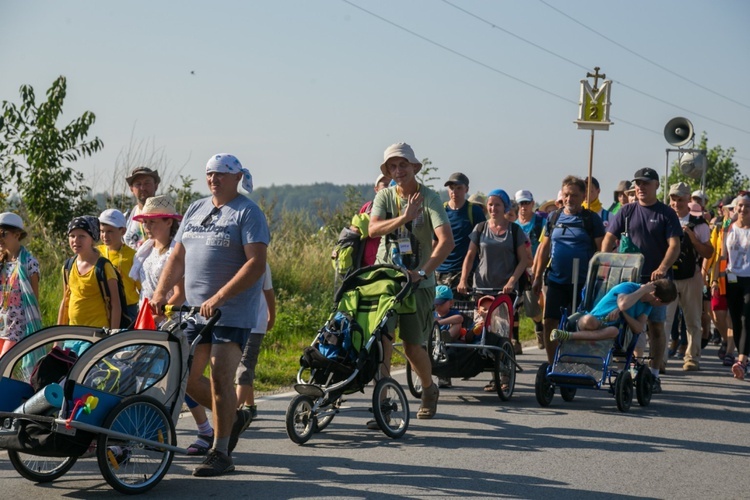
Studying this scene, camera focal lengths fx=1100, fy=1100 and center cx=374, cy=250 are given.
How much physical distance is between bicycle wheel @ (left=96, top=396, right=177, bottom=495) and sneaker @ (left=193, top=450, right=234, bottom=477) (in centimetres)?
35

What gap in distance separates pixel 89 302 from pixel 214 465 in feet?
6.26

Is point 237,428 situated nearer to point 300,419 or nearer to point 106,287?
point 300,419

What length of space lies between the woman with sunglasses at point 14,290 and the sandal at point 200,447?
63.3 inches

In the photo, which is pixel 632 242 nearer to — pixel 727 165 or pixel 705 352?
pixel 705 352

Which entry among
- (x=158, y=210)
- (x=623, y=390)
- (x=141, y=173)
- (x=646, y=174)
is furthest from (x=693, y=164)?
(x=158, y=210)

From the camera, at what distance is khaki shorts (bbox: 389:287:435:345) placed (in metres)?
8.85

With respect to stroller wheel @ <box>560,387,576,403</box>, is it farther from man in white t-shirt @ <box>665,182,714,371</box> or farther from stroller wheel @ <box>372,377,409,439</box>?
man in white t-shirt @ <box>665,182,714,371</box>

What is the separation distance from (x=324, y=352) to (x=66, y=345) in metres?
1.94

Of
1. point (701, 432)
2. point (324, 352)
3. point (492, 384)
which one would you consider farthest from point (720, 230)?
point (324, 352)

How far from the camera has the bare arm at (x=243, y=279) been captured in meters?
6.83

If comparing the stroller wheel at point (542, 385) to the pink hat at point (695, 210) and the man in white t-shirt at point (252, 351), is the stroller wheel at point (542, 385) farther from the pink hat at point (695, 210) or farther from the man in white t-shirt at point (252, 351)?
the pink hat at point (695, 210)

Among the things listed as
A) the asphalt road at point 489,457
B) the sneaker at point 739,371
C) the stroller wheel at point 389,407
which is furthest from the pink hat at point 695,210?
the stroller wheel at point 389,407

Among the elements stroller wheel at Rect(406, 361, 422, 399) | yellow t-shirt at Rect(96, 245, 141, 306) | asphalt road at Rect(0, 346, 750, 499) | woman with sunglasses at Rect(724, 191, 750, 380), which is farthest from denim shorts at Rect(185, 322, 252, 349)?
woman with sunglasses at Rect(724, 191, 750, 380)

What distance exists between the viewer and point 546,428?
9109mm
